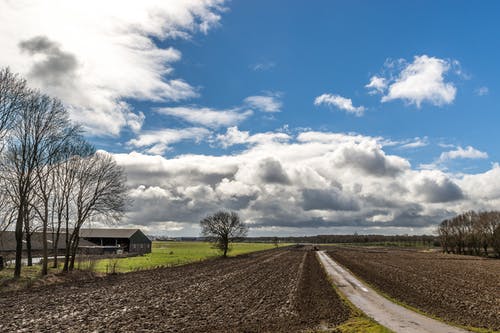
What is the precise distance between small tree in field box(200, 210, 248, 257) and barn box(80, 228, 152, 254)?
1298 inches

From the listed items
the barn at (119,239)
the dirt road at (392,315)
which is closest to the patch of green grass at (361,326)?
the dirt road at (392,315)

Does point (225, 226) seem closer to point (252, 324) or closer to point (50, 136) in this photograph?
point (50, 136)

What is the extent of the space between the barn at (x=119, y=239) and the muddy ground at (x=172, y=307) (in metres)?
82.7

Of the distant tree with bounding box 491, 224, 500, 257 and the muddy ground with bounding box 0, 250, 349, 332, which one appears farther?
the distant tree with bounding box 491, 224, 500, 257

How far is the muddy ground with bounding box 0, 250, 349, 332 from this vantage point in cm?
1858

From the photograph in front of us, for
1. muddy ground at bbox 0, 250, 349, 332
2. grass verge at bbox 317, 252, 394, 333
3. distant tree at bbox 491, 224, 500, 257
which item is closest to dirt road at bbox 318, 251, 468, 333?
grass verge at bbox 317, 252, 394, 333

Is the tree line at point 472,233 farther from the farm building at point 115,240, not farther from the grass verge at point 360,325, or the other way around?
the grass verge at point 360,325

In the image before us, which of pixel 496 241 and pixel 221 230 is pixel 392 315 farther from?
pixel 496 241

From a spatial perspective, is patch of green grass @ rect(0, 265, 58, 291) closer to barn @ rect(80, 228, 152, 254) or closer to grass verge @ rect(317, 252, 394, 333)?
grass verge @ rect(317, 252, 394, 333)

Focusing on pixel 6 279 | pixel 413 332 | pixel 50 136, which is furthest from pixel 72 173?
pixel 413 332

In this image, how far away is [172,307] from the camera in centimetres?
2417

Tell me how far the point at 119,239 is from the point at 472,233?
112 metres

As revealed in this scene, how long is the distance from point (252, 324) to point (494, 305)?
17126 mm

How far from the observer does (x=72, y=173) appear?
144 ft
